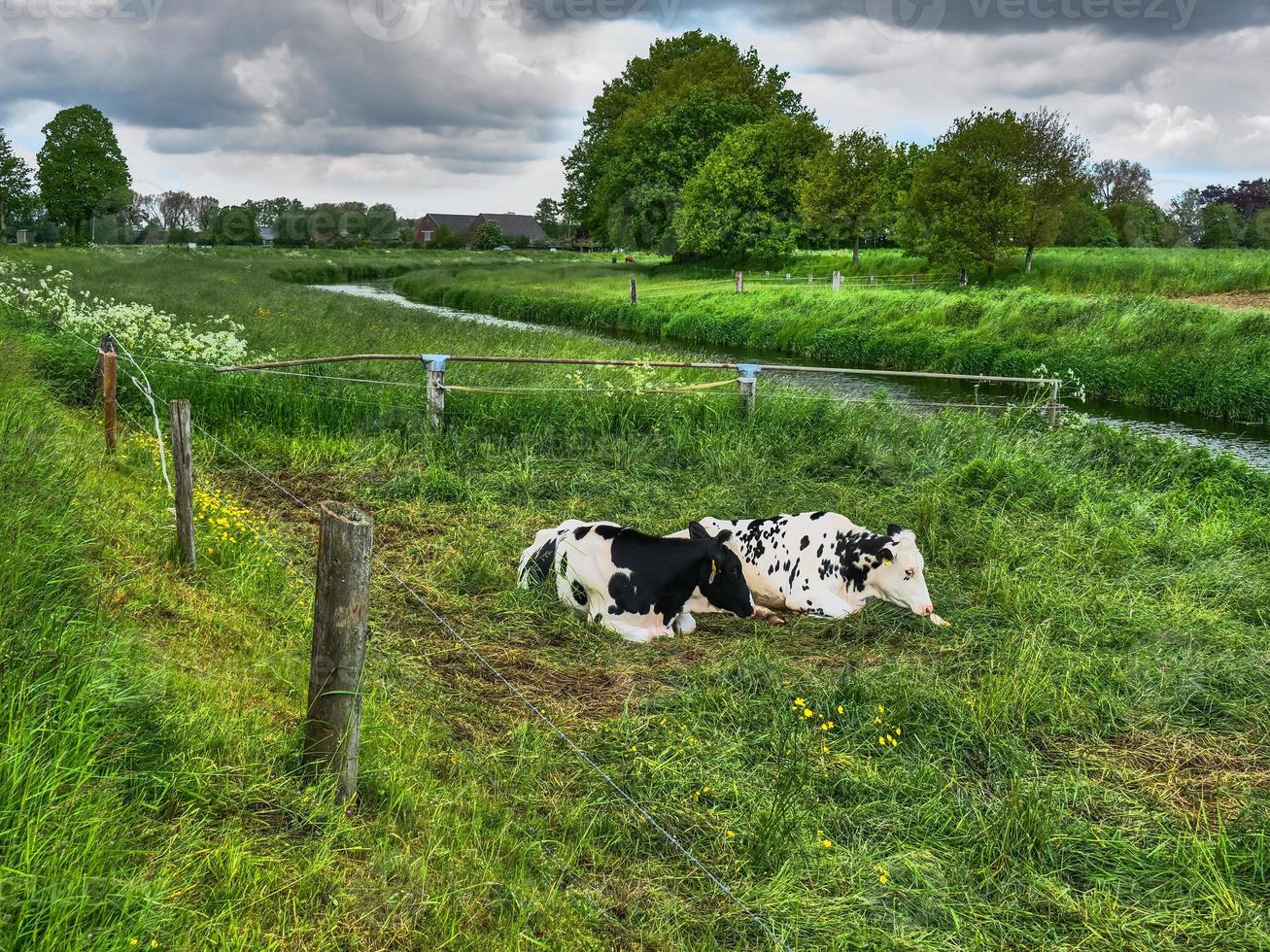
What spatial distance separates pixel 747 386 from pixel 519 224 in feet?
438

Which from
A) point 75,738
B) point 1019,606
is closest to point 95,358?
point 75,738

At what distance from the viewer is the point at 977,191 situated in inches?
1215

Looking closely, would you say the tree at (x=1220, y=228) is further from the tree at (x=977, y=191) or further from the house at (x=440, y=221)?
the house at (x=440, y=221)

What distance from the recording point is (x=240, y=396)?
1113 cm

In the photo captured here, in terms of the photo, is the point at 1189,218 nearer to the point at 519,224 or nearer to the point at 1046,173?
the point at 1046,173

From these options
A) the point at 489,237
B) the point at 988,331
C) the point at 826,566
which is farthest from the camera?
the point at 489,237

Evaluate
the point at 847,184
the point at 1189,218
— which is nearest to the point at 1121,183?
the point at 1189,218

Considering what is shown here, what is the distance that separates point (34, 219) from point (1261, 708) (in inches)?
3838

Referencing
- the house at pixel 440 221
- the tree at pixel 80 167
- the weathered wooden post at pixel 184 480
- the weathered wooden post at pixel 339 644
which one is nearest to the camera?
the weathered wooden post at pixel 339 644

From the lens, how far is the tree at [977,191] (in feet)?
99.3

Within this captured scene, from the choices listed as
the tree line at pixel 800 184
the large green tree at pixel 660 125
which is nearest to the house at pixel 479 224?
the large green tree at pixel 660 125

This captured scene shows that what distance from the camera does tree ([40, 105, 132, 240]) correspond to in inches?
2800

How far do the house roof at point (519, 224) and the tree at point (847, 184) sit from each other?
95589 millimetres

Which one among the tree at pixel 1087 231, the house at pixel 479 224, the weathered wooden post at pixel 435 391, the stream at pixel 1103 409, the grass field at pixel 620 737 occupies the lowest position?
the stream at pixel 1103 409
